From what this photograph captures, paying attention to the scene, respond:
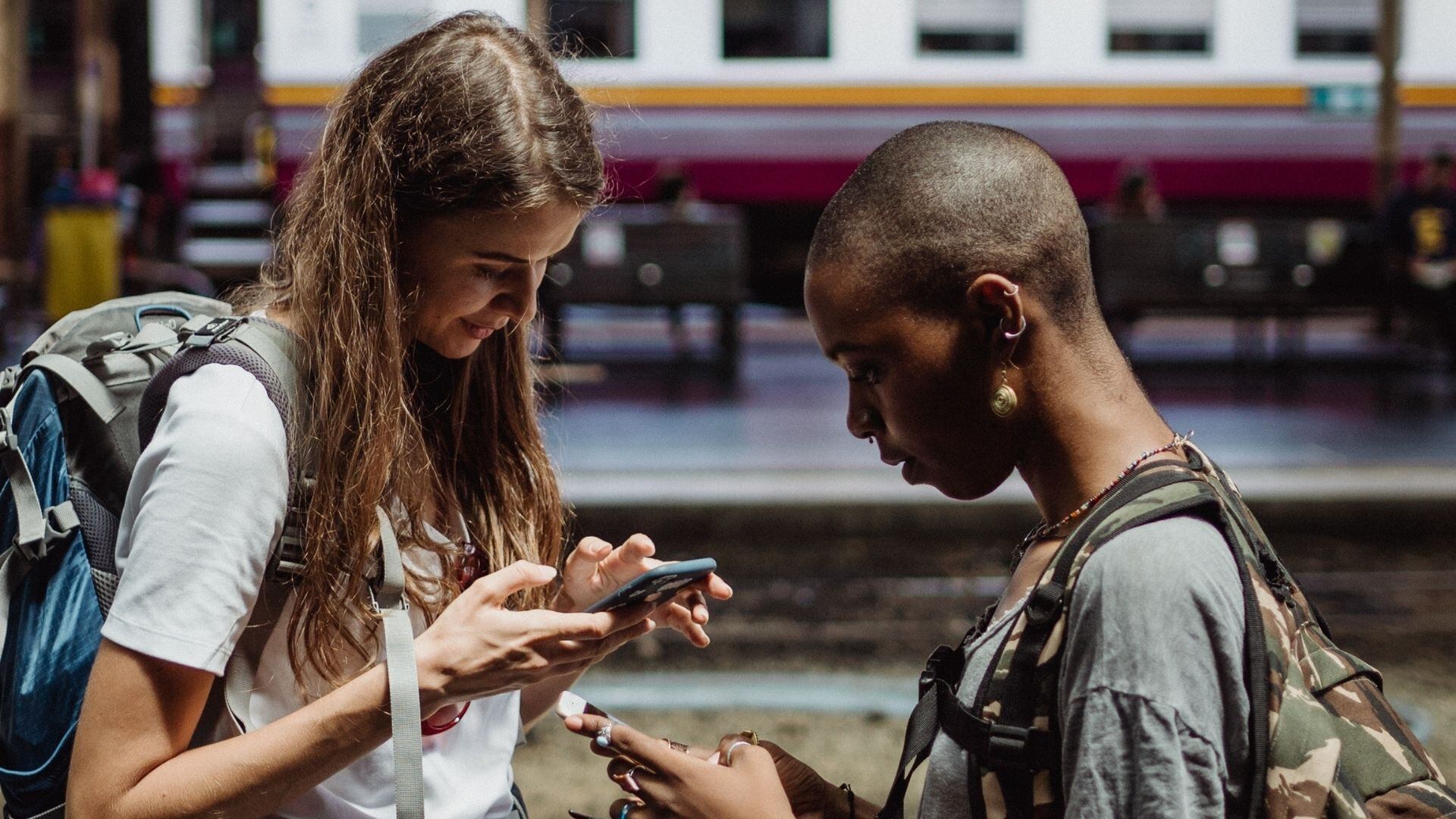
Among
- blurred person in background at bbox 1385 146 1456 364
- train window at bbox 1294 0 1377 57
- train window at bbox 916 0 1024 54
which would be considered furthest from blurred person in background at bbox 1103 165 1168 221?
train window at bbox 1294 0 1377 57

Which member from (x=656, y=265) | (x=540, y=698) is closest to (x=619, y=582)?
(x=540, y=698)

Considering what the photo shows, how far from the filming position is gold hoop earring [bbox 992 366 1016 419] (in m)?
→ 1.50

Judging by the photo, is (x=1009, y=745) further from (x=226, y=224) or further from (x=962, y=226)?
(x=226, y=224)

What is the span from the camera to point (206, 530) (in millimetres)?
1540

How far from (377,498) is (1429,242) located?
40.5 ft

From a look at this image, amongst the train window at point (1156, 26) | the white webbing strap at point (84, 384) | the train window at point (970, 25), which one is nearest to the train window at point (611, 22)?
the train window at point (970, 25)

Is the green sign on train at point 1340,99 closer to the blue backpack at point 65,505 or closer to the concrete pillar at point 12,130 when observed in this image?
the concrete pillar at point 12,130

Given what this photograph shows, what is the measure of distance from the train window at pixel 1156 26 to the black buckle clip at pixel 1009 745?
40.9 ft

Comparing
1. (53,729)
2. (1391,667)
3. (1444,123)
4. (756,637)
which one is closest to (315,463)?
(53,729)

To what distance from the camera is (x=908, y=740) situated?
1.52m

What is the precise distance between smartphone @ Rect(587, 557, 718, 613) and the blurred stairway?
11.4 meters

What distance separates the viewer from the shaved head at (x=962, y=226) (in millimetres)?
1480

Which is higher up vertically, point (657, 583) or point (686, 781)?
point (657, 583)

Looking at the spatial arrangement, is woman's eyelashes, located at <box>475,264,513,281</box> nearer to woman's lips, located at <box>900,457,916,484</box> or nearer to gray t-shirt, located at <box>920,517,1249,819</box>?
woman's lips, located at <box>900,457,916,484</box>
